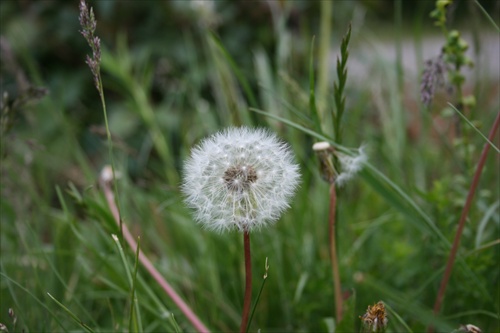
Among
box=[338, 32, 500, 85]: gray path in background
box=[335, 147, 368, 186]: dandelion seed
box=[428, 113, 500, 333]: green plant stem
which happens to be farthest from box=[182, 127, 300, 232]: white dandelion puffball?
box=[338, 32, 500, 85]: gray path in background

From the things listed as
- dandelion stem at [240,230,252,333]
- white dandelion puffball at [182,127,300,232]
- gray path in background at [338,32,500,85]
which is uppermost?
gray path in background at [338,32,500,85]

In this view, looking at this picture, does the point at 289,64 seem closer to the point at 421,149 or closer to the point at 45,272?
the point at 421,149

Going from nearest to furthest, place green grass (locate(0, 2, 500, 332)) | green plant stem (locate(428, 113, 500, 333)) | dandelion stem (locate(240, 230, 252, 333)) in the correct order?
dandelion stem (locate(240, 230, 252, 333)), green plant stem (locate(428, 113, 500, 333)), green grass (locate(0, 2, 500, 332))

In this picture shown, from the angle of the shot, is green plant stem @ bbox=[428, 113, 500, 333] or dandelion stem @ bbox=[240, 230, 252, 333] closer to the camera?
dandelion stem @ bbox=[240, 230, 252, 333]

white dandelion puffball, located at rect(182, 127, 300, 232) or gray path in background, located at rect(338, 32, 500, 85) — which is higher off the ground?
gray path in background, located at rect(338, 32, 500, 85)

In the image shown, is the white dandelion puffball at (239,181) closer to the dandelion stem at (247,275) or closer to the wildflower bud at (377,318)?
the dandelion stem at (247,275)

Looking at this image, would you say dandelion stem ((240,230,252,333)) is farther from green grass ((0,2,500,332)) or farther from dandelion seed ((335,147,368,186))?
dandelion seed ((335,147,368,186))

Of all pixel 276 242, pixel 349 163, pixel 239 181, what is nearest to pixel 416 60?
pixel 276 242

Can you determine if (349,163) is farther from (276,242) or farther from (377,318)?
(276,242)
